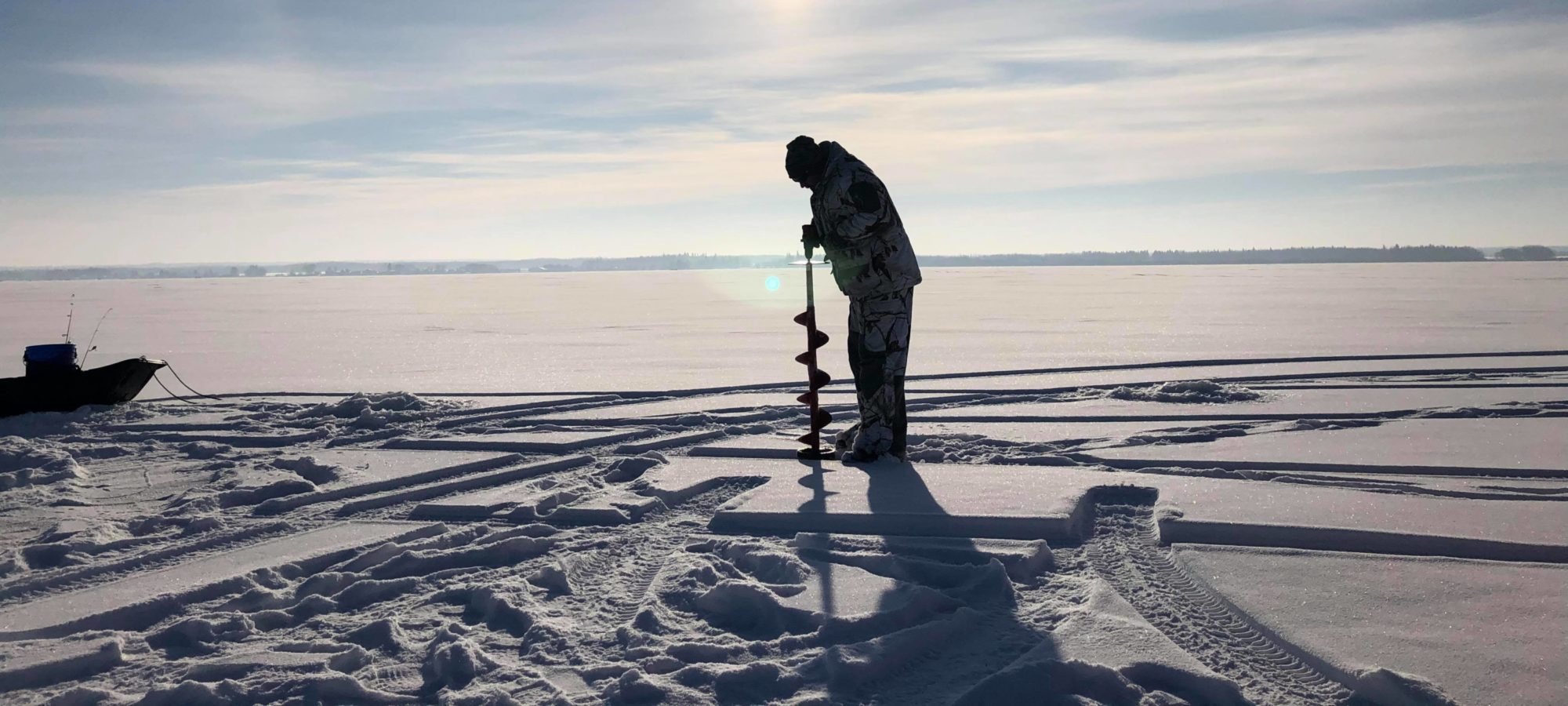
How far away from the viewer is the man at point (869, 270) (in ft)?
16.7

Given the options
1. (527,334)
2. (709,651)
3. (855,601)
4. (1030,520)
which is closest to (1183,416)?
(1030,520)

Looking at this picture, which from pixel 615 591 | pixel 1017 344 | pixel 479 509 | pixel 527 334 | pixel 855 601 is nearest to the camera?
pixel 855 601

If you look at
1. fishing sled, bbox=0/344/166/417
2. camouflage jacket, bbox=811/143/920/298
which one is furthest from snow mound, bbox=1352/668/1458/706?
fishing sled, bbox=0/344/166/417

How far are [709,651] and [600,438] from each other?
3.62 meters

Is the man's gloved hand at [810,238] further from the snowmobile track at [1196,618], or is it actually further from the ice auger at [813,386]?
the snowmobile track at [1196,618]

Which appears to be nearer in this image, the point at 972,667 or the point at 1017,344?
the point at 972,667

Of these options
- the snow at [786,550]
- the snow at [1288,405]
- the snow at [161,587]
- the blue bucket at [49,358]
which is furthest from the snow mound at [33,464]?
the snow at [1288,405]

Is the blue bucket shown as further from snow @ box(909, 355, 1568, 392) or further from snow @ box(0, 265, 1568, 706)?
snow @ box(909, 355, 1568, 392)

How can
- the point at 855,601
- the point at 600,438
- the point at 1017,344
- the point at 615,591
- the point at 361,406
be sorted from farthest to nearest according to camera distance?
the point at 1017,344
the point at 361,406
the point at 600,438
the point at 615,591
the point at 855,601

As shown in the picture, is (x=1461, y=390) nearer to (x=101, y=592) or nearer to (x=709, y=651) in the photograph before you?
(x=709, y=651)

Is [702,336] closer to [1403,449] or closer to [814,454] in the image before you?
[814,454]

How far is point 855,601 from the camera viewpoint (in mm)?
3043

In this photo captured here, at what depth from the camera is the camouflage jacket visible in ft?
16.5

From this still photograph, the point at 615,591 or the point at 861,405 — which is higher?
the point at 861,405
